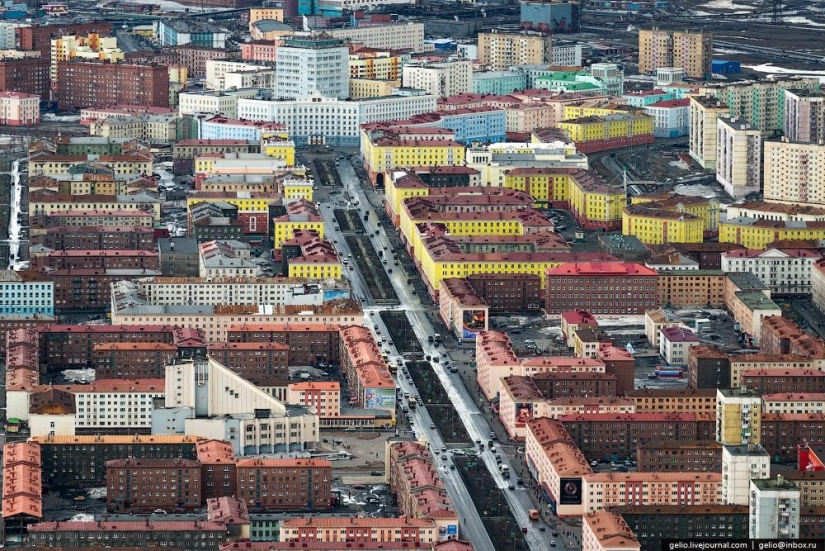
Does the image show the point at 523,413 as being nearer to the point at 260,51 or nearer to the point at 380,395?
the point at 380,395

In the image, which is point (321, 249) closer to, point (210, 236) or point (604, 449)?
point (210, 236)

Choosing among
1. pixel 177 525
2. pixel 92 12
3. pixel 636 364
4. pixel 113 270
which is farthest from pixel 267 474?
pixel 92 12

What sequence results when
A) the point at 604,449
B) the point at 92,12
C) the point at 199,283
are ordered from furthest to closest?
the point at 92,12 < the point at 199,283 < the point at 604,449

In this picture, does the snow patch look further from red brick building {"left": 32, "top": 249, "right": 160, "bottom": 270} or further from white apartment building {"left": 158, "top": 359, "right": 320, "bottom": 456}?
white apartment building {"left": 158, "top": 359, "right": 320, "bottom": 456}

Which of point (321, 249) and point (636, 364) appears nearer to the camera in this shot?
point (636, 364)

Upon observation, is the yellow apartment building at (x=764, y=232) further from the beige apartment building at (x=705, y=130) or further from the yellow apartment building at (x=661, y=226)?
the beige apartment building at (x=705, y=130)

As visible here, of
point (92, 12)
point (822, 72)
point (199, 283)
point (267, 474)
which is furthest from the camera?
point (92, 12)

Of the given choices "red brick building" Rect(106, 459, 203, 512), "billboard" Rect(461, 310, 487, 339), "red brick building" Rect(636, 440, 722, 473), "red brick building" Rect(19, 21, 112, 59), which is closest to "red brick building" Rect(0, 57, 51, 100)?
"red brick building" Rect(19, 21, 112, 59)

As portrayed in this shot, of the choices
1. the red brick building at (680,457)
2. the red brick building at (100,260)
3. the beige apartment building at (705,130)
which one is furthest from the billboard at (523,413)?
the beige apartment building at (705,130)
